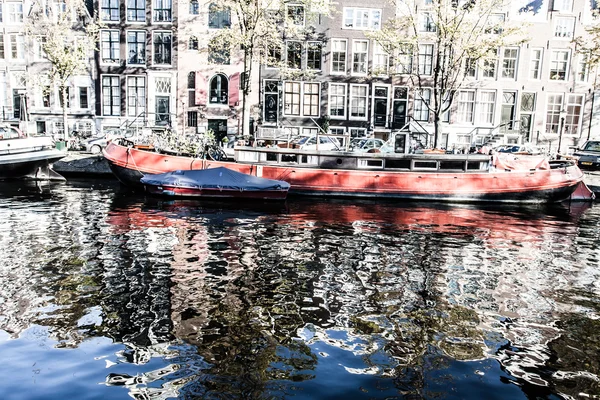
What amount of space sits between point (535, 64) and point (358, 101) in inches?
578

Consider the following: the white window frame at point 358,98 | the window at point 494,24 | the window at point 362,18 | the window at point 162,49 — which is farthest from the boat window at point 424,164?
the window at point 162,49

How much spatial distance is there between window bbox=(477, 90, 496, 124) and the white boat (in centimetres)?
3106

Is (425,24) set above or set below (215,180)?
above

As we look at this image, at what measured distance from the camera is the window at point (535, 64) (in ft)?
134

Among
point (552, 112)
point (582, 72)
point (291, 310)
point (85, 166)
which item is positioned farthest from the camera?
point (552, 112)

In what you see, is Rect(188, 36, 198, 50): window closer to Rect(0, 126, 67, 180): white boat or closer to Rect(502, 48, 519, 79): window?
Rect(0, 126, 67, 180): white boat

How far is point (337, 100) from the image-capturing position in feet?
134

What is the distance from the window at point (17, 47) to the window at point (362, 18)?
1058 inches

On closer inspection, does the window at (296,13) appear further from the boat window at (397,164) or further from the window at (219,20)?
the boat window at (397,164)

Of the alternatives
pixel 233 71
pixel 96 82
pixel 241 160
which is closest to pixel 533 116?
pixel 233 71

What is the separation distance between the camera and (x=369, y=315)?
30.2 ft

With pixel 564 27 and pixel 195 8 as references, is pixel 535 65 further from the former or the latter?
pixel 195 8

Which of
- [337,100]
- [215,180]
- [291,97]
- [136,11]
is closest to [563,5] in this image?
[337,100]

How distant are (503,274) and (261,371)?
7712mm
